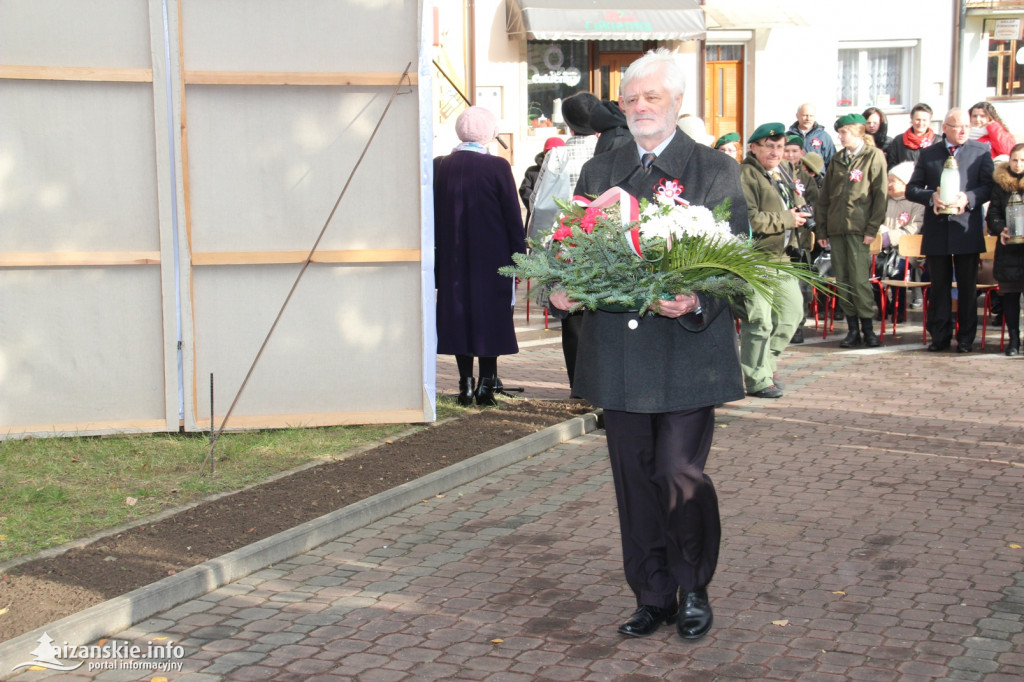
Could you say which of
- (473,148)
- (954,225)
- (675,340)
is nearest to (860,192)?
(954,225)

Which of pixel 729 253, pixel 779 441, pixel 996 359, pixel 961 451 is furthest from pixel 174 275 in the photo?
pixel 996 359

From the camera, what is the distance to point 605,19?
854 inches

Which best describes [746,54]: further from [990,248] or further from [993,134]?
[990,248]

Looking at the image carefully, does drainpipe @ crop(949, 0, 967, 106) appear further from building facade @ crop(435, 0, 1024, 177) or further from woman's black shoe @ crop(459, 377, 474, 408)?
woman's black shoe @ crop(459, 377, 474, 408)

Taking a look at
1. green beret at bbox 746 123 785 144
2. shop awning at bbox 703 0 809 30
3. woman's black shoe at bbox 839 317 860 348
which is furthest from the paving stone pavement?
shop awning at bbox 703 0 809 30

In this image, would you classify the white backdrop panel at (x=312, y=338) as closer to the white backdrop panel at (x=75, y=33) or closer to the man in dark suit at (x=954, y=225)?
the white backdrop panel at (x=75, y=33)

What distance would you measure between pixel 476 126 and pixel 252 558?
13.4 feet

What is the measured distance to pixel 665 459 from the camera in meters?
4.43

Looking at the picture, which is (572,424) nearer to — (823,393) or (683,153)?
(823,393)

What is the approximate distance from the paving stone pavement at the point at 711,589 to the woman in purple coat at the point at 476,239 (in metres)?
1.21

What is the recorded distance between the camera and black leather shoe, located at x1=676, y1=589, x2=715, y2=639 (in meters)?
4.52

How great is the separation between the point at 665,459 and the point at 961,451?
12.5 feet

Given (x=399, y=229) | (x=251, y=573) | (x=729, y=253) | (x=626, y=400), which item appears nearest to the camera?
(x=729, y=253)

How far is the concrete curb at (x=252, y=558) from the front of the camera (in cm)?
456
